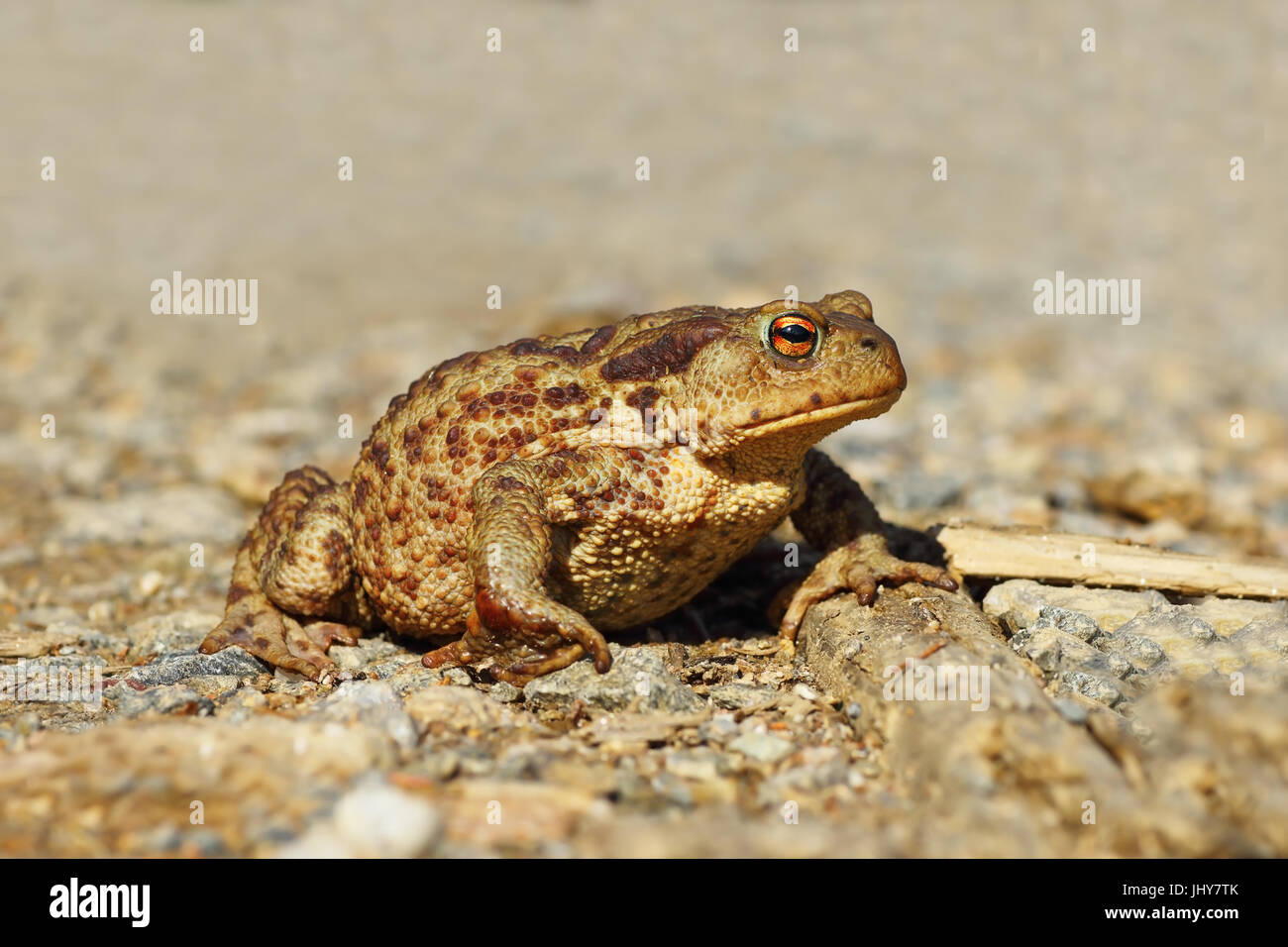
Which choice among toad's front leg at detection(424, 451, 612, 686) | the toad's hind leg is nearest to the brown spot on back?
toad's front leg at detection(424, 451, 612, 686)

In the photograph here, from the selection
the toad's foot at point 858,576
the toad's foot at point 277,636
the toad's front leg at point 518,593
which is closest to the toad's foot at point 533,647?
the toad's front leg at point 518,593

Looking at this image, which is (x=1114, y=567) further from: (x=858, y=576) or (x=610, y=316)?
(x=610, y=316)

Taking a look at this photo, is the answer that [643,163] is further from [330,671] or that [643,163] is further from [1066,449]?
[330,671]

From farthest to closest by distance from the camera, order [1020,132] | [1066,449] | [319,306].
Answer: [1020,132] < [319,306] < [1066,449]

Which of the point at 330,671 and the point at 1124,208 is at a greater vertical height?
the point at 1124,208

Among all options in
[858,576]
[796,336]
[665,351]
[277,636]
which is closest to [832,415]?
[796,336]
